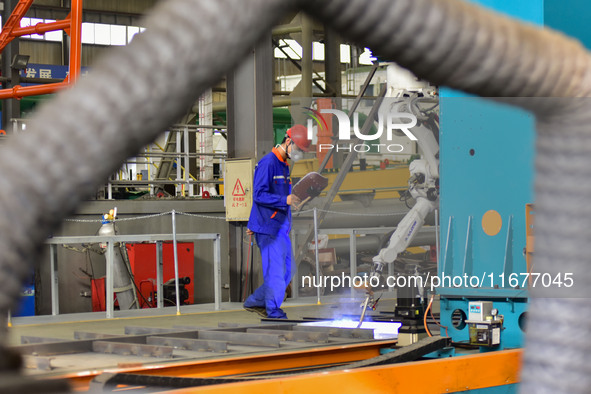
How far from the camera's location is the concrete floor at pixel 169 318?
711 cm

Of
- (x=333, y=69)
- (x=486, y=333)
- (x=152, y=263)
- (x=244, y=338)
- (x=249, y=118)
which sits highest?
(x=333, y=69)

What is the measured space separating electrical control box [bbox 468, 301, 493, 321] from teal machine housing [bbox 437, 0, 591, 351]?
5.0 inches

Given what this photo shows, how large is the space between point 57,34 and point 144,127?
29.5 meters

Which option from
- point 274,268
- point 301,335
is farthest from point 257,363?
point 274,268

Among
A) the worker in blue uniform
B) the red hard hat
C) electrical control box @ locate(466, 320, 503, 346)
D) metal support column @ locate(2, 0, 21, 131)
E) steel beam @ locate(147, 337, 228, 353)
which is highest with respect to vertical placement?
metal support column @ locate(2, 0, 21, 131)

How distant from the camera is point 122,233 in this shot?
1324cm

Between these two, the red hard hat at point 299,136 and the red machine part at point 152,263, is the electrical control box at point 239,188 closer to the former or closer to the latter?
the red hard hat at point 299,136

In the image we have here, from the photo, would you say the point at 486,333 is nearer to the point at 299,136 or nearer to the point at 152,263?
the point at 299,136

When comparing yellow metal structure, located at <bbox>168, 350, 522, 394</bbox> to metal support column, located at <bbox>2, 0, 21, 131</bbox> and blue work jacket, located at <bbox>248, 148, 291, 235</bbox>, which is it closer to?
blue work jacket, located at <bbox>248, 148, 291, 235</bbox>

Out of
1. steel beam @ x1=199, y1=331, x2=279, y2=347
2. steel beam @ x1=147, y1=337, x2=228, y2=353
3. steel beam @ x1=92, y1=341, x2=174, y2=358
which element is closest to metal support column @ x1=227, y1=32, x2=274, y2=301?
steel beam @ x1=199, y1=331, x2=279, y2=347

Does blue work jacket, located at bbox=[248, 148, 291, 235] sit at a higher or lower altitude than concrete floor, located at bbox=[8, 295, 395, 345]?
higher

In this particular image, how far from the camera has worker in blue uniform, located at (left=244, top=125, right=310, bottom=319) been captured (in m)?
7.56

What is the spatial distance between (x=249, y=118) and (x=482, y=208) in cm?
545

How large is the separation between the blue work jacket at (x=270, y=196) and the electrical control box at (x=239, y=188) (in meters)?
2.08
